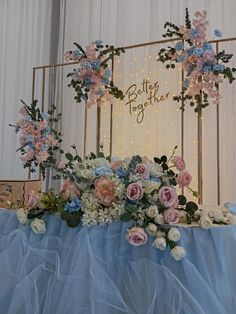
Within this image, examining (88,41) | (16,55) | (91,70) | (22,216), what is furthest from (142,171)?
(16,55)

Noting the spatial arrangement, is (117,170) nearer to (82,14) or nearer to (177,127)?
(177,127)

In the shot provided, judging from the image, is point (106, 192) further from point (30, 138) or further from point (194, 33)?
point (194, 33)

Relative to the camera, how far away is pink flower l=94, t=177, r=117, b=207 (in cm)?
118

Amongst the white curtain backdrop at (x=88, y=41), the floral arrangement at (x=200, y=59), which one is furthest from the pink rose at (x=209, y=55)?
the white curtain backdrop at (x=88, y=41)

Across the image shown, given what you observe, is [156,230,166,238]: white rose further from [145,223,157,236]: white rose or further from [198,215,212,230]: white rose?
[198,215,212,230]: white rose

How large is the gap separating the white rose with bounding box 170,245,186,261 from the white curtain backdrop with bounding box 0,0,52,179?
3.69m

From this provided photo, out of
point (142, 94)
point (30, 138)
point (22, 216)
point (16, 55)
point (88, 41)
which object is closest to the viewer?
point (22, 216)

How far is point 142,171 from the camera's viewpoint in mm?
1203

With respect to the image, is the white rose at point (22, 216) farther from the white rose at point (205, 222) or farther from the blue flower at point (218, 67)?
the blue flower at point (218, 67)

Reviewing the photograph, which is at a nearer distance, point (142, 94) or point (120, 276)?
point (120, 276)

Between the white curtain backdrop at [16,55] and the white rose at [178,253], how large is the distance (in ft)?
12.1

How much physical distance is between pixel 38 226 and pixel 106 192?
27cm

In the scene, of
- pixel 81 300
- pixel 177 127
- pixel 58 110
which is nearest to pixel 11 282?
pixel 81 300

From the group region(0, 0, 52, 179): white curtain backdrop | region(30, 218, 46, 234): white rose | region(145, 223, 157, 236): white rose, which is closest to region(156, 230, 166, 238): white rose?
region(145, 223, 157, 236): white rose
